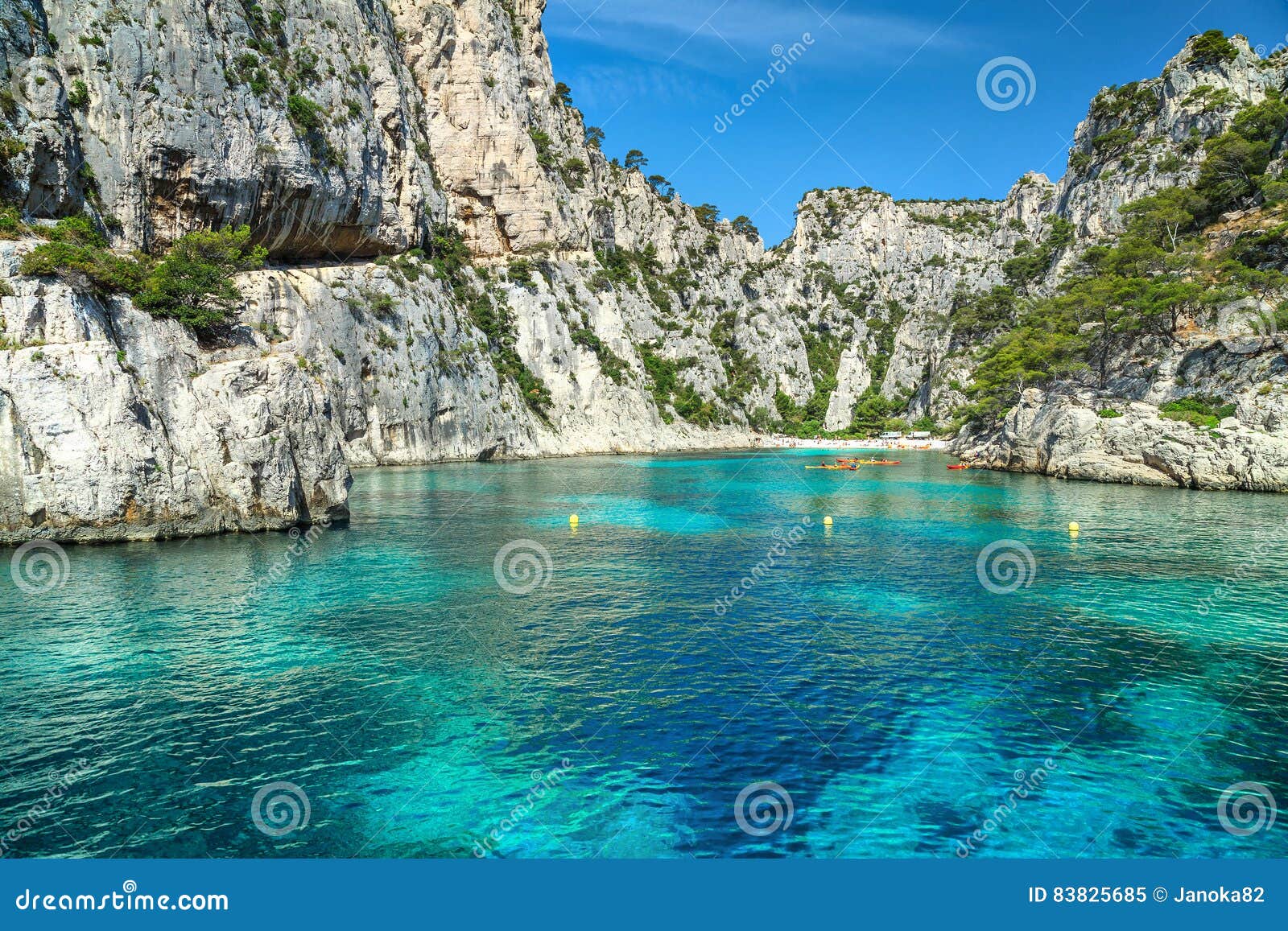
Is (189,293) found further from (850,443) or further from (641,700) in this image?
(850,443)

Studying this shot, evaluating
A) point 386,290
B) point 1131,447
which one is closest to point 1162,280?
point 1131,447

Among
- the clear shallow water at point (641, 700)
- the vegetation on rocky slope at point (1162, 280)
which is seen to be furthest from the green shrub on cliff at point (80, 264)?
the vegetation on rocky slope at point (1162, 280)

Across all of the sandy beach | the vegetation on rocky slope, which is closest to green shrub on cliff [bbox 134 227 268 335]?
the vegetation on rocky slope

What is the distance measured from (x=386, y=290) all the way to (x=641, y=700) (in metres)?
71.9

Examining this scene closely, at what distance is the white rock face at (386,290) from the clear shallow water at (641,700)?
17.4 feet

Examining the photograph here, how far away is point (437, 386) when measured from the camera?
79.6 meters

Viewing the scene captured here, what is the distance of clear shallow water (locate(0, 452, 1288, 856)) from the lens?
9.85 meters

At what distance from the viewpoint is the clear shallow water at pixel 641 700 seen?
32.3 feet

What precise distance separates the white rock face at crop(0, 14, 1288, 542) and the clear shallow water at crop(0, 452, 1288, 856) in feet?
17.4

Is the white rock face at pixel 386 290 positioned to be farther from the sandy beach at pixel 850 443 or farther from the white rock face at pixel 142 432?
the sandy beach at pixel 850 443

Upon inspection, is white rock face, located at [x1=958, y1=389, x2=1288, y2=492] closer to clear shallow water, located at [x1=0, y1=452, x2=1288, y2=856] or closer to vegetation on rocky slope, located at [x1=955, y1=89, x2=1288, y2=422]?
vegetation on rocky slope, located at [x1=955, y1=89, x2=1288, y2=422]

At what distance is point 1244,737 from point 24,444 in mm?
35152

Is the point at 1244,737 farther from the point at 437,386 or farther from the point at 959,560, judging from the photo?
the point at 437,386

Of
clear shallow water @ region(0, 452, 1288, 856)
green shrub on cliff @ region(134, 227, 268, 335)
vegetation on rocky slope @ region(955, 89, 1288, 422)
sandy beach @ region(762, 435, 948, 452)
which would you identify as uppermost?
vegetation on rocky slope @ region(955, 89, 1288, 422)
